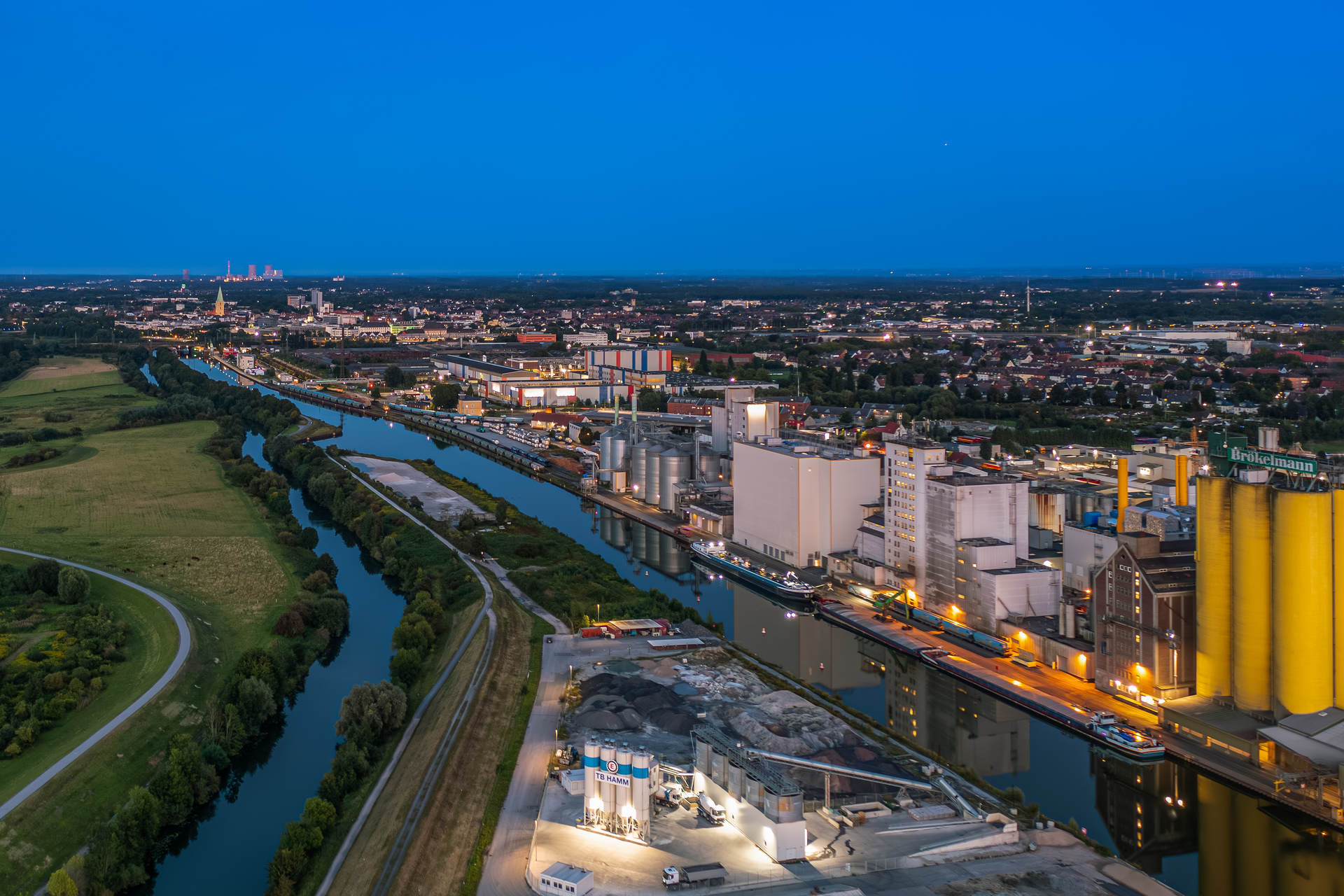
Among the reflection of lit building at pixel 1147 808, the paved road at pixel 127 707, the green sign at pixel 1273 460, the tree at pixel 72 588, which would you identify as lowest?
the reflection of lit building at pixel 1147 808

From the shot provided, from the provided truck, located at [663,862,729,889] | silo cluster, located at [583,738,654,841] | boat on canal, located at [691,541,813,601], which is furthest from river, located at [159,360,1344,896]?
truck, located at [663,862,729,889]

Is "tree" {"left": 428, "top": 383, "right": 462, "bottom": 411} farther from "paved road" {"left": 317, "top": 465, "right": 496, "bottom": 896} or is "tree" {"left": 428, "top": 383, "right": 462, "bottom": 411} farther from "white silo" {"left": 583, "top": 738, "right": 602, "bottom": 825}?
"white silo" {"left": 583, "top": 738, "right": 602, "bottom": 825}

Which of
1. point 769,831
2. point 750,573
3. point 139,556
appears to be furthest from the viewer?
point 139,556

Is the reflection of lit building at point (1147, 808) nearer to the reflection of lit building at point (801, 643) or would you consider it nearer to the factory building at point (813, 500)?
the reflection of lit building at point (801, 643)

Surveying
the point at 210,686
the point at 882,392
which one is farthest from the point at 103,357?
the point at 210,686


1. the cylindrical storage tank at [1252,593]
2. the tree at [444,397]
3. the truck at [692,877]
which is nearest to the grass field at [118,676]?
the truck at [692,877]

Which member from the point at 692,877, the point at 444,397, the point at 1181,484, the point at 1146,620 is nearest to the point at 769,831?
the point at 692,877

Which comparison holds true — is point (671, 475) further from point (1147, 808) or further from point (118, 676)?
point (1147, 808)
